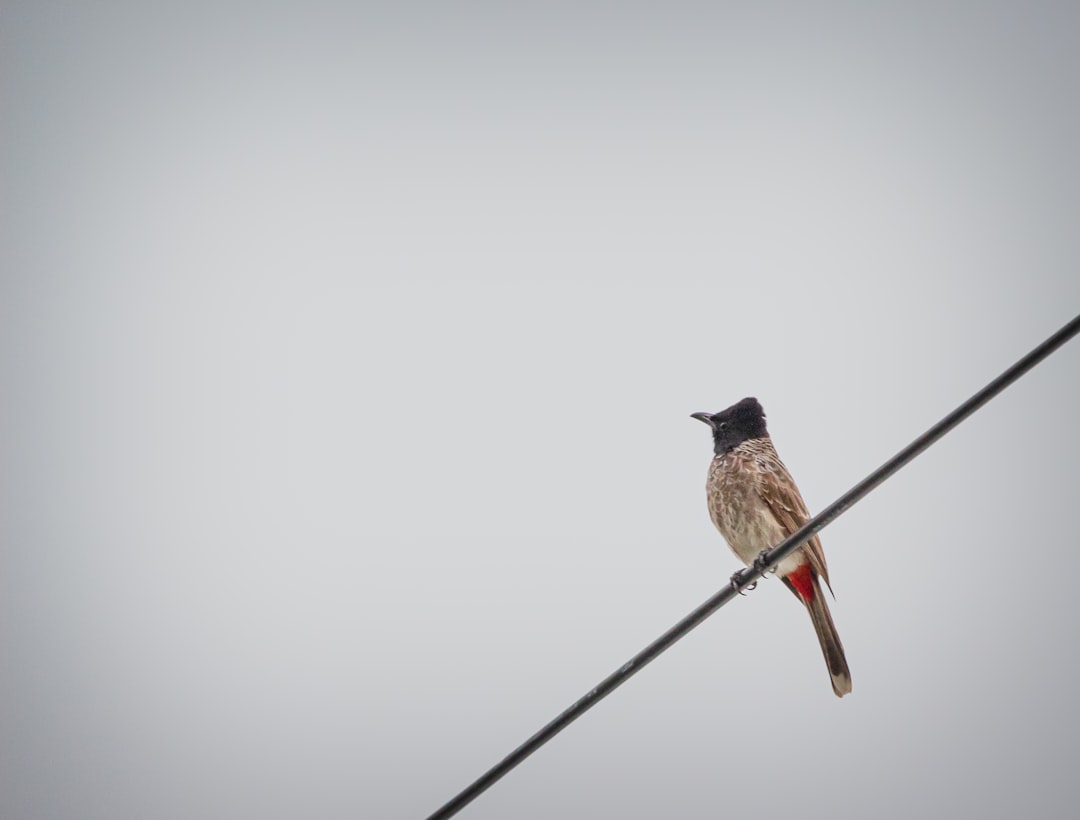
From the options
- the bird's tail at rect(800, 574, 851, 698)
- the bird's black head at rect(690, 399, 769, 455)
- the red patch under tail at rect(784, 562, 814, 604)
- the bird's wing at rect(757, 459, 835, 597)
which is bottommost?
the bird's tail at rect(800, 574, 851, 698)

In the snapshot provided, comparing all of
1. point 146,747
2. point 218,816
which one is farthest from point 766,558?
point 146,747

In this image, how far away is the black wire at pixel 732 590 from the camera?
2389 millimetres

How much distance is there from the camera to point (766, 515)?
5734 mm

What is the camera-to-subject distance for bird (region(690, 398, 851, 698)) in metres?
5.37

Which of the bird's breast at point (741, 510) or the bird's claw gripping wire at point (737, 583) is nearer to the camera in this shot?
the bird's claw gripping wire at point (737, 583)

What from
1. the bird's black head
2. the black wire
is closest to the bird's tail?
the bird's black head

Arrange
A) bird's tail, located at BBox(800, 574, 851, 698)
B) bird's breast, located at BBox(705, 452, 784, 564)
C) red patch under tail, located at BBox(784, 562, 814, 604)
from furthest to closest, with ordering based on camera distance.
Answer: bird's breast, located at BBox(705, 452, 784, 564), red patch under tail, located at BBox(784, 562, 814, 604), bird's tail, located at BBox(800, 574, 851, 698)

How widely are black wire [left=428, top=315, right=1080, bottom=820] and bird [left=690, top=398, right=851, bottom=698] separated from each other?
8.36 feet

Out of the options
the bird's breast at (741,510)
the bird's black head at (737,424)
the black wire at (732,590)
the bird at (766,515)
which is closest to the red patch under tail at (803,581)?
the bird at (766,515)

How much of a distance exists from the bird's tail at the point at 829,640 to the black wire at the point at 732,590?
8.98 feet

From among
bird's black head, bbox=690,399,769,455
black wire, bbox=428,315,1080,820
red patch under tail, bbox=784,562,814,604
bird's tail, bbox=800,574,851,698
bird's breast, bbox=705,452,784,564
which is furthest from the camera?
bird's black head, bbox=690,399,769,455

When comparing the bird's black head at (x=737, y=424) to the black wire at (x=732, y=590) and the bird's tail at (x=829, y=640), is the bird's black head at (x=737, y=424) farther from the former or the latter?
the black wire at (x=732, y=590)

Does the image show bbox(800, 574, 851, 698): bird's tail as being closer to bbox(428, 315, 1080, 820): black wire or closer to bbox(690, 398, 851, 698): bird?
bbox(690, 398, 851, 698): bird

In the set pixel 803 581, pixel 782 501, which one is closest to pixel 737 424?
pixel 782 501
